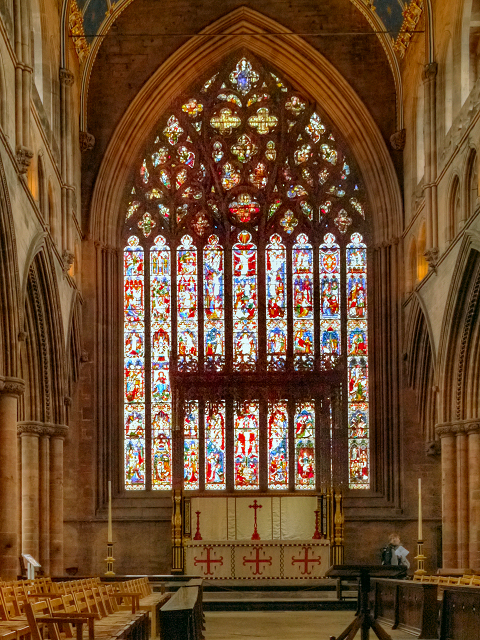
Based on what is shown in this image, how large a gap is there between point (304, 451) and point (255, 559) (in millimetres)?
3388

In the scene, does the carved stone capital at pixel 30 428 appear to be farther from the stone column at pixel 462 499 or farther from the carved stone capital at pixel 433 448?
the carved stone capital at pixel 433 448

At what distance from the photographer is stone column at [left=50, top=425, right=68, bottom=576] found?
25344 mm

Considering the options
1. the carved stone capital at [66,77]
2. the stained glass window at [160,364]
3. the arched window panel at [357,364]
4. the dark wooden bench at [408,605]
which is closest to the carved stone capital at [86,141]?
the carved stone capital at [66,77]

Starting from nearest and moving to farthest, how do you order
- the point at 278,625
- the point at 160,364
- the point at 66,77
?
1. the point at 278,625
2. the point at 66,77
3. the point at 160,364

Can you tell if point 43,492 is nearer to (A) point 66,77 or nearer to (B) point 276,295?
(B) point 276,295

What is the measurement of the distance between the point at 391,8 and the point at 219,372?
950 centimetres

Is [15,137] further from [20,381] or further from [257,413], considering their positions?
[257,413]

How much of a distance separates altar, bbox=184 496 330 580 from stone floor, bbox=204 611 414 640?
461 centimetres

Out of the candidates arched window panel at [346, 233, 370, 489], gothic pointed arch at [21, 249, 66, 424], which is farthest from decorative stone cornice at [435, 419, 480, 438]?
gothic pointed arch at [21, 249, 66, 424]

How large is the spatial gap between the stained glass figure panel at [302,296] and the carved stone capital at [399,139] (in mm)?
3213

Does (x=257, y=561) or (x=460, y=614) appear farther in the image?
(x=257, y=561)

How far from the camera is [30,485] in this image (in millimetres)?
24547

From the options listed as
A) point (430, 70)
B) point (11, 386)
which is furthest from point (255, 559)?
point (430, 70)

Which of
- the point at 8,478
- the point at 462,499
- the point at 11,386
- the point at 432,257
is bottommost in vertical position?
the point at 462,499
